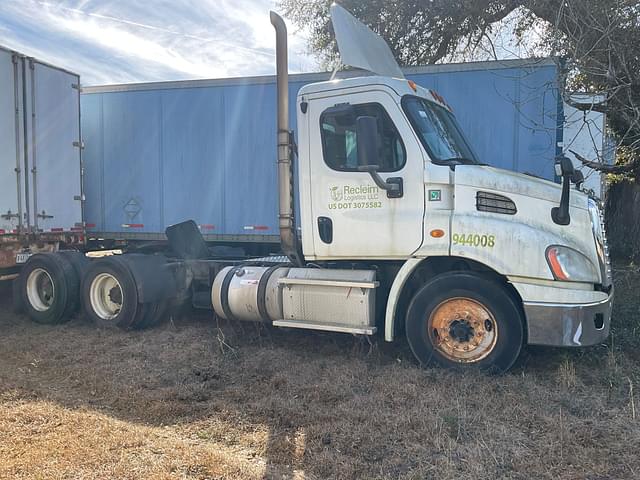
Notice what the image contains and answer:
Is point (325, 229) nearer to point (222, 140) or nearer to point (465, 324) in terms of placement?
point (465, 324)

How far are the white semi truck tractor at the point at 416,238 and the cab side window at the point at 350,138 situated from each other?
1 centimetres

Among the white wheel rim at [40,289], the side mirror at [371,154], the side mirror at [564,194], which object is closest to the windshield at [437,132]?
the side mirror at [371,154]

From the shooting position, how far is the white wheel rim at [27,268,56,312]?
7.58 meters

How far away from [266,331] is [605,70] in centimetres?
622

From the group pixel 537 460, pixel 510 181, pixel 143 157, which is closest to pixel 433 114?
pixel 510 181

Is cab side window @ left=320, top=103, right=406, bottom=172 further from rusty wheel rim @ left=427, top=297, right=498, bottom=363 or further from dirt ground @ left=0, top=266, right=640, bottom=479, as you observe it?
dirt ground @ left=0, top=266, right=640, bottom=479

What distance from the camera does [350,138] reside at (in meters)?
5.58

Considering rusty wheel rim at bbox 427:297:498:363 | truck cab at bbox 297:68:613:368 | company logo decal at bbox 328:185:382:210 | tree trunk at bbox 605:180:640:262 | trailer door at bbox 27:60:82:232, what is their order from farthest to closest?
tree trunk at bbox 605:180:640:262 < trailer door at bbox 27:60:82:232 < company logo decal at bbox 328:185:382:210 < rusty wheel rim at bbox 427:297:498:363 < truck cab at bbox 297:68:613:368

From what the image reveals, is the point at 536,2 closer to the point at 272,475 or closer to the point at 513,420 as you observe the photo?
the point at 513,420

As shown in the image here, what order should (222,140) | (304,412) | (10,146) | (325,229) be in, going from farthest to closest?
(222,140) < (10,146) < (325,229) < (304,412)

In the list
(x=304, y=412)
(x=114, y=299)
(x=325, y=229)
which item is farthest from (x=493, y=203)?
(x=114, y=299)

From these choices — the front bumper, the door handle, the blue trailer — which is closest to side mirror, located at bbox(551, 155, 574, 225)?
the front bumper

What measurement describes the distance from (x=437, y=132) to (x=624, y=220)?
24.5ft

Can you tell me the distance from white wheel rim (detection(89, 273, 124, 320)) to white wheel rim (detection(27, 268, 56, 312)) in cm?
75
